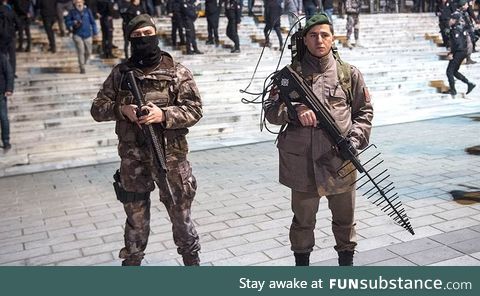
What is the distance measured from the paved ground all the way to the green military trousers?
57 centimetres

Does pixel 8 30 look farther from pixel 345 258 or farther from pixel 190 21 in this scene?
pixel 345 258

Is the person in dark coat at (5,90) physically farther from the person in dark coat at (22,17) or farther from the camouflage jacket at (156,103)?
the camouflage jacket at (156,103)

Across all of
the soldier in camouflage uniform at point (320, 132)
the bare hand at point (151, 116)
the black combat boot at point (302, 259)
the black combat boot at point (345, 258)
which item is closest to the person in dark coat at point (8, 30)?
the bare hand at point (151, 116)

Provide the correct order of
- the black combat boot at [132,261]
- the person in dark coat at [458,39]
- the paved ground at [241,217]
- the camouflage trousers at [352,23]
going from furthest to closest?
the camouflage trousers at [352,23], the person in dark coat at [458,39], the paved ground at [241,217], the black combat boot at [132,261]

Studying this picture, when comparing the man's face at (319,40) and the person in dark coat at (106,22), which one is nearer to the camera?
the man's face at (319,40)

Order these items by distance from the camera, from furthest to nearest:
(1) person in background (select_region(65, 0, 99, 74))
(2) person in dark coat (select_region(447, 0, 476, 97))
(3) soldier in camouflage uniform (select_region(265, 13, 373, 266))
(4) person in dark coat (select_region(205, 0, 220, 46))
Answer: (4) person in dark coat (select_region(205, 0, 220, 46))
(1) person in background (select_region(65, 0, 99, 74))
(2) person in dark coat (select_region(447, 0, 476, 97))
(3) soldier in camouflage uniform (select_region(265, 13, 373, 266))

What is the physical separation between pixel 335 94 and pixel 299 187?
24.9 inches

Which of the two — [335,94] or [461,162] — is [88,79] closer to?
[461,162]

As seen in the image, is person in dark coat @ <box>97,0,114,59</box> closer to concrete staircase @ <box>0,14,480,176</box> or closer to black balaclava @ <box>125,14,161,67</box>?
concrete staircase @ <box>0,14,480,176</box>

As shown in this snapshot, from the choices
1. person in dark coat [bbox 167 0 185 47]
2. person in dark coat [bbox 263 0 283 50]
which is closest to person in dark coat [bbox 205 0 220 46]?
person in dark coat [bbox 167 0 185 47]

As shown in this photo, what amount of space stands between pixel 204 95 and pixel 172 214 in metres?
7.64

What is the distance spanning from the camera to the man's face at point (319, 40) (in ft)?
10.1

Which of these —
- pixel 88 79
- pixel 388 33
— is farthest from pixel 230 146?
pixel 388 33

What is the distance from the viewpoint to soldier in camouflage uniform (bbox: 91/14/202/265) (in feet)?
10.5
